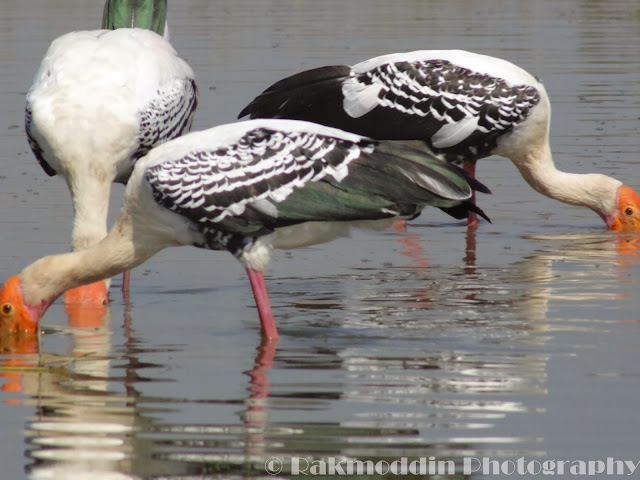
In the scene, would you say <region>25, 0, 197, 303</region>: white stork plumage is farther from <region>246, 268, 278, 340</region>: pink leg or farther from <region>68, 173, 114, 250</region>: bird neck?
<region>246, 268, 278, 340</region>: pink leg

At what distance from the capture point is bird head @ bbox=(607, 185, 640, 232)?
12.5 metres

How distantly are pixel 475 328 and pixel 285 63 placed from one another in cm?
1220

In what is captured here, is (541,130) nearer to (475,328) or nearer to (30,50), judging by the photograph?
(475,328)

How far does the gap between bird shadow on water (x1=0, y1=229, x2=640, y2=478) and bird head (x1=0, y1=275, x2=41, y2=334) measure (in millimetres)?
90

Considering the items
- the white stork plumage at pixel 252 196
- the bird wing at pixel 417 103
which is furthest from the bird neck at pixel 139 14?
the white stork plumage at pixel 252 196

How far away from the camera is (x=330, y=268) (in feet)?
36.4

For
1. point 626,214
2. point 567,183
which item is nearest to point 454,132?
point 567,183

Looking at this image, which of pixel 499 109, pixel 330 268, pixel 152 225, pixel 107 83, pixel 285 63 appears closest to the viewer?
pixel 152 225

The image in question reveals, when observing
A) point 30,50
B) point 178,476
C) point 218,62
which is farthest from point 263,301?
point 30,50

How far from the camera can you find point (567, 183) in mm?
12680

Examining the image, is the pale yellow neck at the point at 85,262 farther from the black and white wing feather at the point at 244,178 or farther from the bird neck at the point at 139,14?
the bird neck at the point at 139,14

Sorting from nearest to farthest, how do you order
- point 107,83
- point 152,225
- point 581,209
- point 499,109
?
point 152,225, point 107,83, point 499,109, point 581,209

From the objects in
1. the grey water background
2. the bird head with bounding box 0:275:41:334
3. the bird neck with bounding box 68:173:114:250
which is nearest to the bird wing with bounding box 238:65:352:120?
the grey water background

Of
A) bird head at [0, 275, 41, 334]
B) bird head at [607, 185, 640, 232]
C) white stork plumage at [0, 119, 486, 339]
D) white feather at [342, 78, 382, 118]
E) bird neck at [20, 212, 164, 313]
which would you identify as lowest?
bird head at [607, 185, 640, 232]
